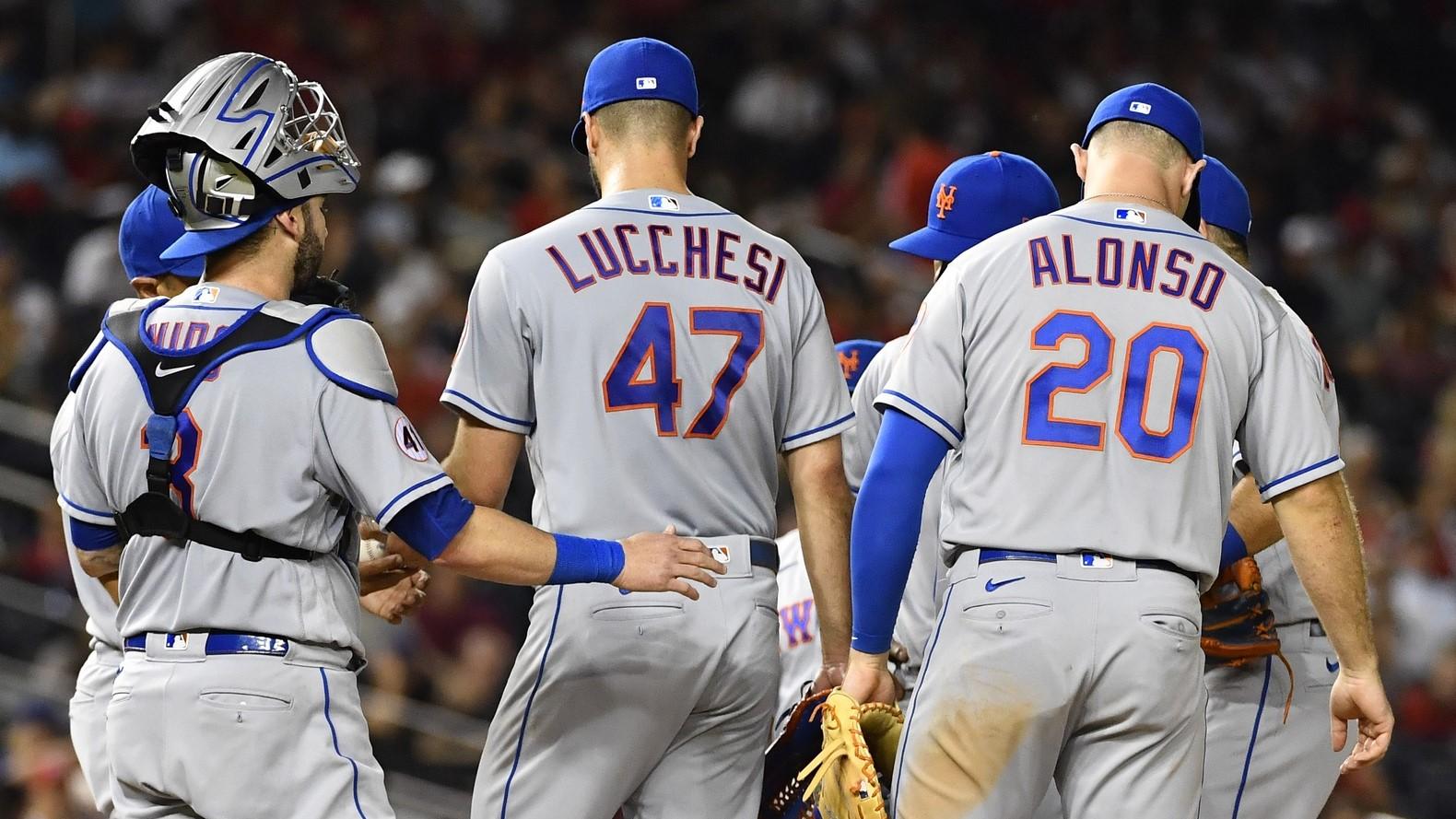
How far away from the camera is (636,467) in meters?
4.03

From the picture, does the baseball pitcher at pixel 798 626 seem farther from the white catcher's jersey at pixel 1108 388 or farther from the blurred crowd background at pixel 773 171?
the blurred crowd background at pixel 773 171

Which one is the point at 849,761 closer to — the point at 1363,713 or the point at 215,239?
the point at 1363,713

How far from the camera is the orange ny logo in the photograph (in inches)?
199

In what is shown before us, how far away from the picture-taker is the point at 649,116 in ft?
14.1

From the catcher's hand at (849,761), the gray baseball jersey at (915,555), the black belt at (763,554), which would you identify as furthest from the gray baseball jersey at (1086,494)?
the gray baseball jersey at (915,555)

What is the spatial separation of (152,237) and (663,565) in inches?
77.2

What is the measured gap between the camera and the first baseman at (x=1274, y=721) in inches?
188

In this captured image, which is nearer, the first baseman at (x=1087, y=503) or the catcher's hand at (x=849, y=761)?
the first baseman at (x=1087, y=503)

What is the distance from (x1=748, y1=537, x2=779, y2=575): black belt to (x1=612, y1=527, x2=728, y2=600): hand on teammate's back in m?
0.38

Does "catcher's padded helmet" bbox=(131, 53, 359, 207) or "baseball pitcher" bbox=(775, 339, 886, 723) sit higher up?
"catcher's padded helmet" bbox=(131, 53, 359, 207)

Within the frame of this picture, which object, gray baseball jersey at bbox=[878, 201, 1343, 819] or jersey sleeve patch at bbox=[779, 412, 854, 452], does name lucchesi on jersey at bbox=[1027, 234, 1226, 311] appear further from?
jersey sleeve patch at bbox=[779, 412, 854, 452]

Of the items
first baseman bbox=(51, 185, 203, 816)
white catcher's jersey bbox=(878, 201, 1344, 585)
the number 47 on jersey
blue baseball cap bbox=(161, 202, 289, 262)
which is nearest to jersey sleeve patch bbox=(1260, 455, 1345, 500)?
white catcher's jersey bbox=(878, 201, 1344, 585)

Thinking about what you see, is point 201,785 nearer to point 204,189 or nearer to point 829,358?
point 204,189

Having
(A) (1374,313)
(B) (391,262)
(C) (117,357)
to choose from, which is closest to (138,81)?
(B) (391,262)
